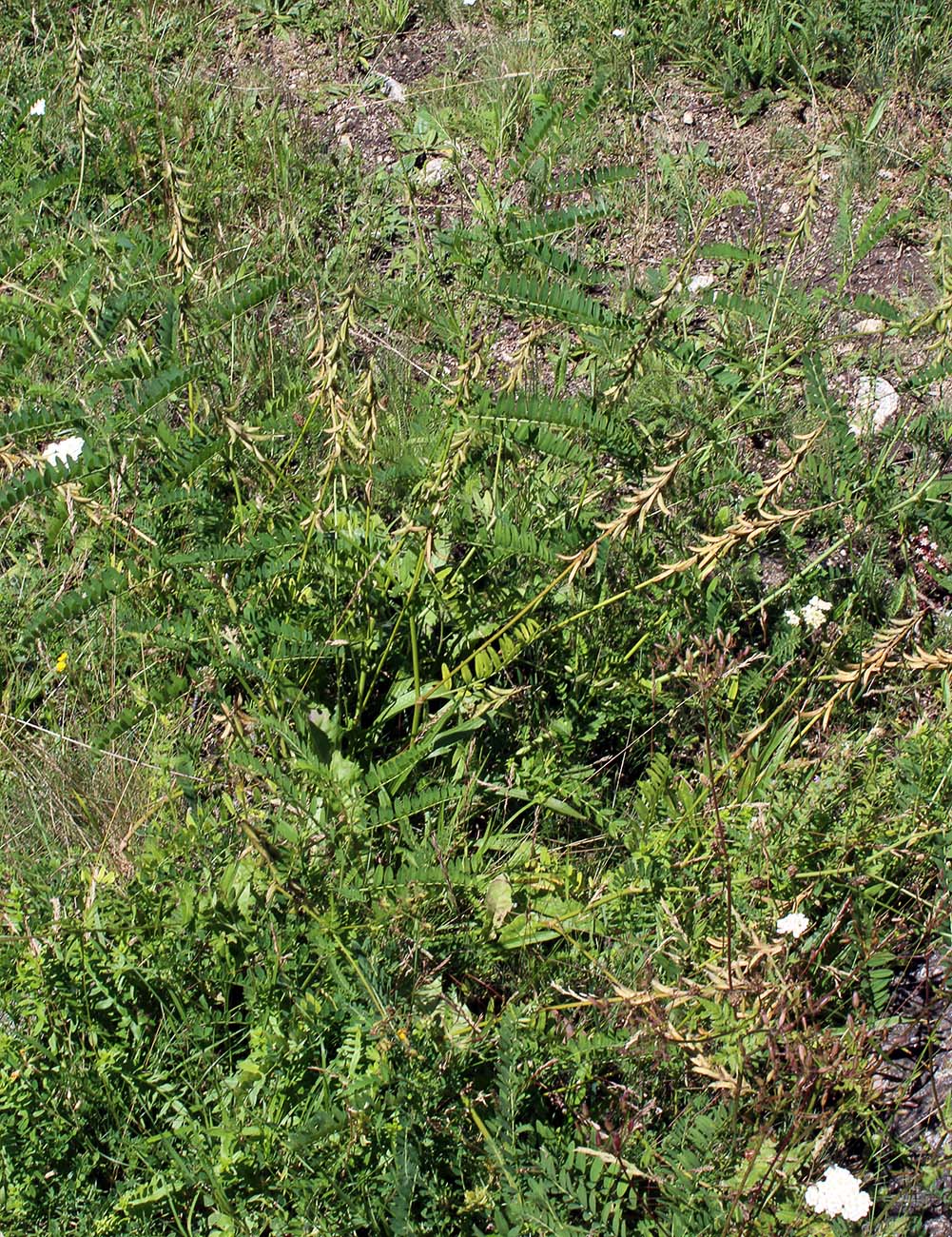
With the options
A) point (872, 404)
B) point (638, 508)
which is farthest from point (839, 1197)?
point (872, 404)

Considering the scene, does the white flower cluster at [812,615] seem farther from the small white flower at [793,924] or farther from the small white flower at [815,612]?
the small white flower at [793,924]

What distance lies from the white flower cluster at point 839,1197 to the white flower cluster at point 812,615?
1.16 meters

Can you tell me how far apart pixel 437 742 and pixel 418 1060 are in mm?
764

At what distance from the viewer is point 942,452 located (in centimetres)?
326

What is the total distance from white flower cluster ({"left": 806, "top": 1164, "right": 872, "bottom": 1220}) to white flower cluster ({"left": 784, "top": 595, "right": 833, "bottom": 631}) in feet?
3.80

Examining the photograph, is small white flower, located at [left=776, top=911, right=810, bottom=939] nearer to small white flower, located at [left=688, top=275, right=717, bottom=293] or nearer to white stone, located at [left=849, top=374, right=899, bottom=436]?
white stone, located at [left=849, top=374, right=899, bottom=436]

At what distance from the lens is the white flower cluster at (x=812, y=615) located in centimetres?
271

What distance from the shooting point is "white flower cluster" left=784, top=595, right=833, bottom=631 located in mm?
2705

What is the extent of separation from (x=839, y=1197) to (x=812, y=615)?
123 cm

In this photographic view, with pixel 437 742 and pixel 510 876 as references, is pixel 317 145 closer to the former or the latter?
pixel 437 742

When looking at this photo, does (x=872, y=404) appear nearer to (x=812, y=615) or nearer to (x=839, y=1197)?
(x=812, y=615)

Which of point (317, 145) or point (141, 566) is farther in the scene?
point (317, 145)

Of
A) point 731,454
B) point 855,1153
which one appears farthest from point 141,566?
point 855,1153

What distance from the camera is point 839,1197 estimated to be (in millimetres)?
1925
